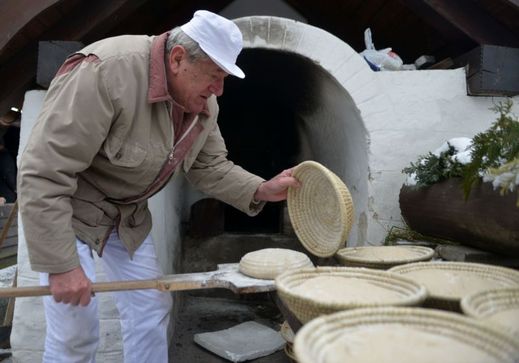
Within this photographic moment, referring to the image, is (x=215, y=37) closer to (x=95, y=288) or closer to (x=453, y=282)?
(x=95, y=288)

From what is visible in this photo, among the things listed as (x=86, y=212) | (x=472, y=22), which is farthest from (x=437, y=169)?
(x=86, y=212)

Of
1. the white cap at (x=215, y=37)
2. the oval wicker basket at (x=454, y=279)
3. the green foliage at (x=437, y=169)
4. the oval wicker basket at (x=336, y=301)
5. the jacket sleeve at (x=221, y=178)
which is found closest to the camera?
the oval wicker basket at (x=336, y=301)

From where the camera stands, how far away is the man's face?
1854 mm

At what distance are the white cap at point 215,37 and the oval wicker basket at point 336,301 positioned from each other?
82 centimetres

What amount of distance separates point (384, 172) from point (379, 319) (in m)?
2.12

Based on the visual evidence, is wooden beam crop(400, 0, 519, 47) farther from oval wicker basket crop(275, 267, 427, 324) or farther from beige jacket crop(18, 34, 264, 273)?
oval wicker basket crop(275, 267, 427, 324)

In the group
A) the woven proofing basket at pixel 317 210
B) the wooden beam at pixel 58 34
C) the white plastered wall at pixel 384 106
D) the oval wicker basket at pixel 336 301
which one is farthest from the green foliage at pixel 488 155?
the wooden beam at pixel 58 34

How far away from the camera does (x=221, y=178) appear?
2.40 metres

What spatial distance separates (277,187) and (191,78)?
26.9 inches

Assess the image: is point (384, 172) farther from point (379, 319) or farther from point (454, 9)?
point (379, 319)

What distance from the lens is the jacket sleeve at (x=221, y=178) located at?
236 centimetres

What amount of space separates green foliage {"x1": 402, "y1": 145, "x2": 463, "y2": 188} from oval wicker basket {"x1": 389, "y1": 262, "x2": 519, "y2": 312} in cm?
92

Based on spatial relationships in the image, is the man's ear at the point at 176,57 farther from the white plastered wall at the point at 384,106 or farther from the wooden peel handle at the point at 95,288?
the white plastered wall at the point at 384,106

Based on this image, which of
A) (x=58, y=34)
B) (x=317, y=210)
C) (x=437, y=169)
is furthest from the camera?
(x=58, y=34)
